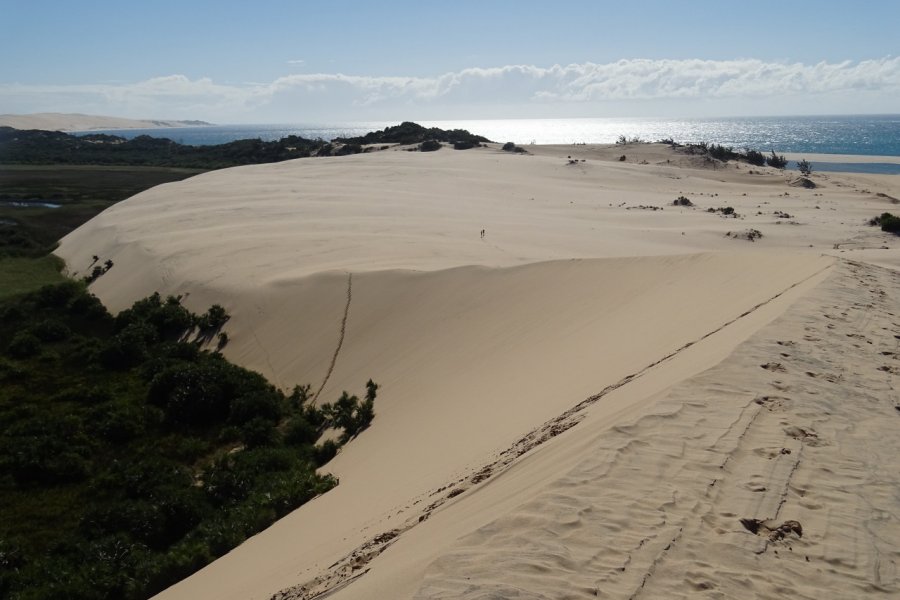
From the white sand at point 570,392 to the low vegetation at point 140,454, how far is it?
67 centimetres

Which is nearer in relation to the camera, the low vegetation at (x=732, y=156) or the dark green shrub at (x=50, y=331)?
the dark green shrub at (x=50, y=331)

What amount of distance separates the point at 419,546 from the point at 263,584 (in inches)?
67.4

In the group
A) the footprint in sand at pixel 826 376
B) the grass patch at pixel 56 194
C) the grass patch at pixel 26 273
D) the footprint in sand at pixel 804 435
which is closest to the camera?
the footprint in sand at pixel 804 435

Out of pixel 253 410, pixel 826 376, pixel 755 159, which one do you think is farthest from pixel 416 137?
pixel 826 376

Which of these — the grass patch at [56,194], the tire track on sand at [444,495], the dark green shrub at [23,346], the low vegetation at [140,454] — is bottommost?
the low vegetation at [140,454]

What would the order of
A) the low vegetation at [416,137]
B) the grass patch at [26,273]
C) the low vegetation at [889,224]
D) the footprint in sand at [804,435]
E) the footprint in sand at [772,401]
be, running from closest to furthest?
the footprint in sand at [804,435] < the footprint in sand at [772,401] < the low vegetation at [889,224] < the grass patch at [26,273] < the low vegetation at [416,137]

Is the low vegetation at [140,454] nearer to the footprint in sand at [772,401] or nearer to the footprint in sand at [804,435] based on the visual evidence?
the footprint in sand at [772,401]

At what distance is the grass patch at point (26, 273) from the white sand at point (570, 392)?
200cm

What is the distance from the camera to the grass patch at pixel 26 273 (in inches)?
798

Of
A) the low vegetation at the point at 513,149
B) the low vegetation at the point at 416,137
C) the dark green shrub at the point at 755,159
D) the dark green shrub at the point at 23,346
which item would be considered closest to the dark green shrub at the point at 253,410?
the dark green shrub at the point at 23,346

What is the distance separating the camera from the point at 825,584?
3.98 meters

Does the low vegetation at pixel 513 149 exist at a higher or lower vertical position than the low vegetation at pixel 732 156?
higher

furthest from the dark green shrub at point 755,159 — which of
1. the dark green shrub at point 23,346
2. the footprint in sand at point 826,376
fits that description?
the dark green shrub at point 23,346

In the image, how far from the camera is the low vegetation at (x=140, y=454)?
23.2 ft
